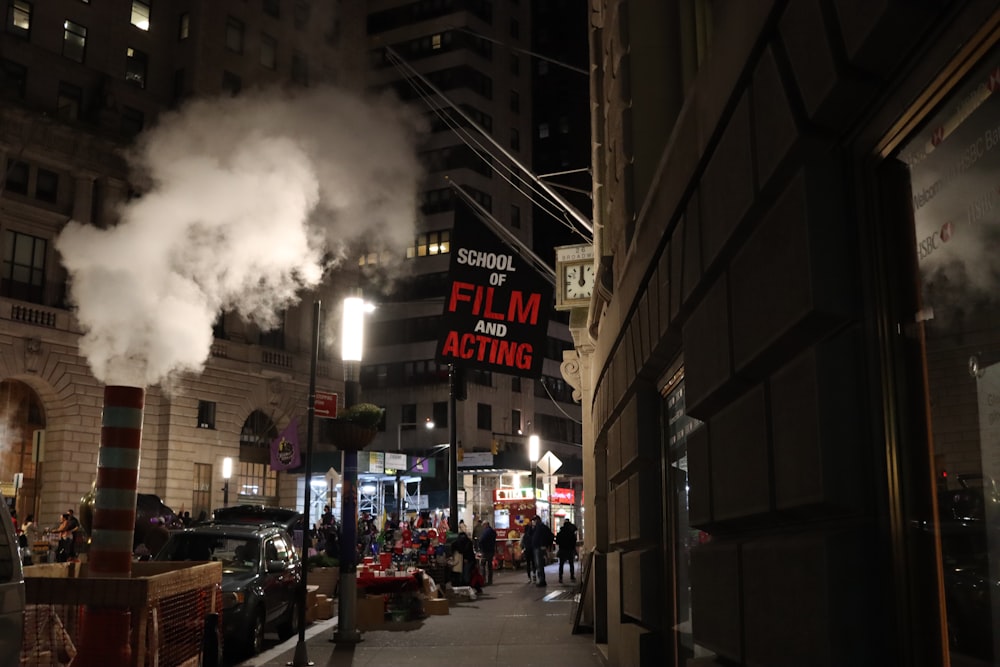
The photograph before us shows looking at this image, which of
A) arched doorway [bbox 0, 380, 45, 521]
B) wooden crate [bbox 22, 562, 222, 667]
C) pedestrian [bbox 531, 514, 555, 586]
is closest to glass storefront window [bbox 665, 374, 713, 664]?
wooden crate [bbox 22, 562, 222, 667]

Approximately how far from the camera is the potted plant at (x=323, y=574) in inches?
755

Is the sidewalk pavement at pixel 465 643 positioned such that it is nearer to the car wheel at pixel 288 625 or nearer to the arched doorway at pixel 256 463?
the car wheel at pixel 288 625

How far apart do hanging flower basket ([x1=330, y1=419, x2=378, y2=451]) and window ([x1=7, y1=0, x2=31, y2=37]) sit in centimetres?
3041

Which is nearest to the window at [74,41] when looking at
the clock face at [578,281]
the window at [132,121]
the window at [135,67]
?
the window at [135,67]

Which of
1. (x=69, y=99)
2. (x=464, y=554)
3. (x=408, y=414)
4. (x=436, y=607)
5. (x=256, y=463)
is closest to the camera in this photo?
(x=436, y=607)

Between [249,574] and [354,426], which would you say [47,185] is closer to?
[354,426]

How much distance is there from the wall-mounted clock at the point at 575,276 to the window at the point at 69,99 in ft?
86.5

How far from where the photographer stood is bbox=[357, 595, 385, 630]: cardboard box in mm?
15781

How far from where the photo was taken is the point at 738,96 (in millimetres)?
4629

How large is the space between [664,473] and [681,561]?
0.73m

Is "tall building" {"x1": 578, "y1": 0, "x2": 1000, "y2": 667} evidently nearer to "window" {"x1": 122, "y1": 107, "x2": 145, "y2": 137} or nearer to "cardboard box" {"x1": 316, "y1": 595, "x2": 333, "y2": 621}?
"cardboard box" {"x1": 316, "y1": 595, "x2": 333, "y2": 621}

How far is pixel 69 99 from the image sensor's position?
38.2 metres

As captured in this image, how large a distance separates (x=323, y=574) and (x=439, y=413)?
45.0 metres

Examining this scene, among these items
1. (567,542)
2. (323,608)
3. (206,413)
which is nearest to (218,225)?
(323,608)
